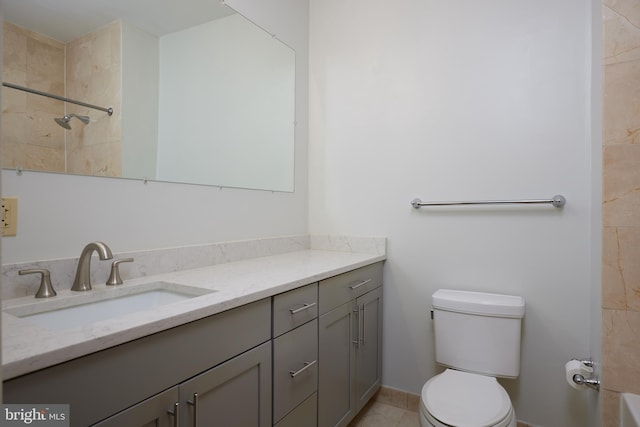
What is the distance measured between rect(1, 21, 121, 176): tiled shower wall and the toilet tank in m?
1.55

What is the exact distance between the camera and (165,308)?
0.96 meters

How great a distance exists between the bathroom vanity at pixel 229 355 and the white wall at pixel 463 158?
35 centimetres

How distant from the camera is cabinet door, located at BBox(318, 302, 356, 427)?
1522mm

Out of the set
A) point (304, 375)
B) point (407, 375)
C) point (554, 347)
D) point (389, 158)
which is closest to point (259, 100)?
point (389, 158)

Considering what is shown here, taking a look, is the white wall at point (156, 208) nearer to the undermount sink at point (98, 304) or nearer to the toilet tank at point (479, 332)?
the undermount sink at point (98, 304)

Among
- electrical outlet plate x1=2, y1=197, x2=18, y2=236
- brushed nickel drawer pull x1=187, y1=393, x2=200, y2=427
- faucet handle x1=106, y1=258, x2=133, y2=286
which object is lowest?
brushed nickel drawer pull x1=187, y1=393, x2=200, y2=427

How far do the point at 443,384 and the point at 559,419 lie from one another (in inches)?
26.9

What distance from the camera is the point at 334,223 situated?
2293mm

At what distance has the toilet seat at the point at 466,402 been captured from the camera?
1276 mm

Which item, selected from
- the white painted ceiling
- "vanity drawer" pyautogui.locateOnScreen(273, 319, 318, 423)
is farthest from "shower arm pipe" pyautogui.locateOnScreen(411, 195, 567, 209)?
the white painted ceiling

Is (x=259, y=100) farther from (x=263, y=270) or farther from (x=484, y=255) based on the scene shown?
(x=484, y=255)

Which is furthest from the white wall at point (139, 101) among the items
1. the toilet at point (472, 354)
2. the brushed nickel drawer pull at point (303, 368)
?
the toilet at point (472, 354)

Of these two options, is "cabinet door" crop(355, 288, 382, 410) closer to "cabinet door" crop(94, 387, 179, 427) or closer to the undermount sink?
the undermount sink

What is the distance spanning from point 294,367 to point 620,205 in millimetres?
1327
